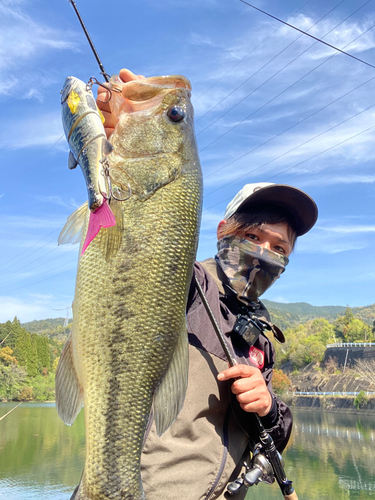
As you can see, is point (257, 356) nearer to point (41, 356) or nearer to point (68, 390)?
point (68, 390)

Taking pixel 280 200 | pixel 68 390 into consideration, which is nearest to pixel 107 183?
pixel 68 390

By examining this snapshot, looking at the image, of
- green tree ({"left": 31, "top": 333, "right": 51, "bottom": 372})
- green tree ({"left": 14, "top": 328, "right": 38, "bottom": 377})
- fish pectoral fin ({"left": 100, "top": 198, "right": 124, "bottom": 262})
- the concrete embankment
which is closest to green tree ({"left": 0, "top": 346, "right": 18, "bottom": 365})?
green tree ({"left": 14, "top": 328, "right": 38, "bottom": 377})

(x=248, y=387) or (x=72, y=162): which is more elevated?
(x=72, y=162)

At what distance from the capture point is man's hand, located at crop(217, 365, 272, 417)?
6.33ft

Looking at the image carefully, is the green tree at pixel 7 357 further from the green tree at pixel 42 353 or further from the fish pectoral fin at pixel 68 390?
the fish pectoral fin at pixel 68 390

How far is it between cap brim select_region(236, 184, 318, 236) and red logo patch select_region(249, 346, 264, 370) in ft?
3.21

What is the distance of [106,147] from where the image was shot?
1.68 meters

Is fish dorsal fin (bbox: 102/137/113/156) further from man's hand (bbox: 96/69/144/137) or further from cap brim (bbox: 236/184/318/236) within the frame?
cap brim (bbox: 236/184/318/236)

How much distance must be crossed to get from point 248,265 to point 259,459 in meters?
1.18

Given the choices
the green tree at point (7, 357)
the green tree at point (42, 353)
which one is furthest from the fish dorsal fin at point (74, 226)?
the green tree at point (42, 353)

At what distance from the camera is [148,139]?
1781 mm

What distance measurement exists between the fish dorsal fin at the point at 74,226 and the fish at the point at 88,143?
0.11 metres

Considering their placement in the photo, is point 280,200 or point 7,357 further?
point 7,357

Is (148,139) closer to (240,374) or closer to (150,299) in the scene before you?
(150,299)
